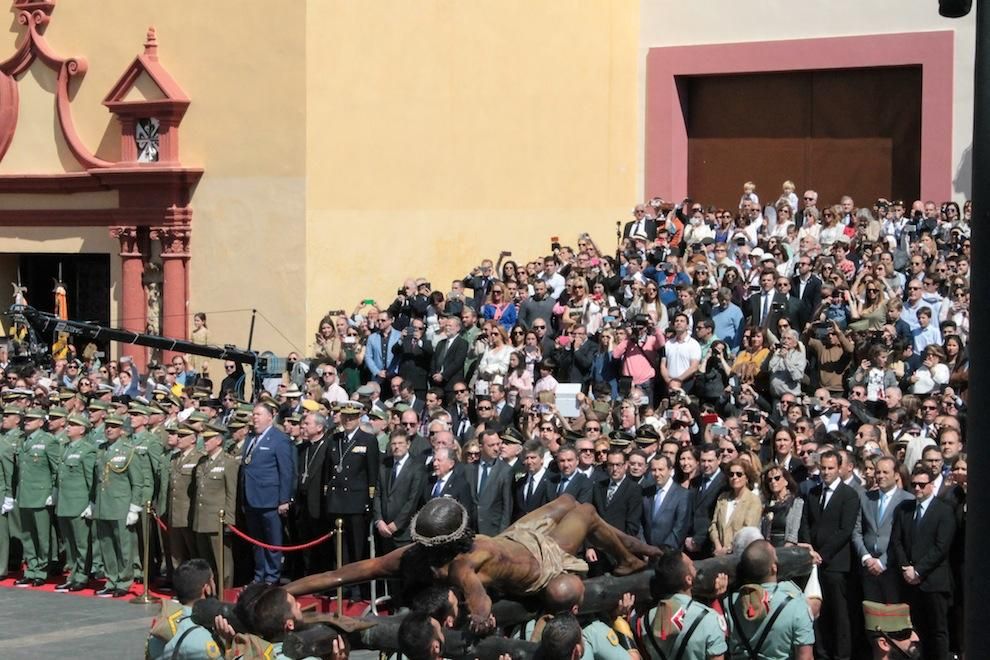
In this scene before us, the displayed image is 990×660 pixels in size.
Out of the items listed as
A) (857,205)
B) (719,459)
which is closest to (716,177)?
(857,205)

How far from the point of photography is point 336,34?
2334cm

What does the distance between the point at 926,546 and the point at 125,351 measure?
49.7 feet

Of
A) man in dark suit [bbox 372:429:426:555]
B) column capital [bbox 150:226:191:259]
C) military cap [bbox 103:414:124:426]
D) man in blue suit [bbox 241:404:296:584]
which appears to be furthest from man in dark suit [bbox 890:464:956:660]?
column capital [bbox 150:226:191:259]

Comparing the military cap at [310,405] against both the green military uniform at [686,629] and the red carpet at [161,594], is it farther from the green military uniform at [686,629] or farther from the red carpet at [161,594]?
the green military uniform at [686,629]

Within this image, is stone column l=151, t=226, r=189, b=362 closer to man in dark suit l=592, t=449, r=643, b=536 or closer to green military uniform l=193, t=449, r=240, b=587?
green military uniform l=193, t=449, r=240, b=587

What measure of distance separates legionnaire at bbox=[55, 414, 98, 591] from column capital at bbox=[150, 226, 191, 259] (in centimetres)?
732

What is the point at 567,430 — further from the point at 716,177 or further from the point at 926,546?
the point at 716,177

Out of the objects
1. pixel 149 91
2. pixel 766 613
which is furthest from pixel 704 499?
pixel 149 91

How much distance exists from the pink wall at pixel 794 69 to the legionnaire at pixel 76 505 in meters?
12.6

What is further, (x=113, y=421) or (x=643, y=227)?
(x=643, y=227)

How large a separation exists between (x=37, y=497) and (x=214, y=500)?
8.08 feet

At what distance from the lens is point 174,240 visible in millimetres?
24109

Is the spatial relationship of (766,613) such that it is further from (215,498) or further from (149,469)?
(149,469)

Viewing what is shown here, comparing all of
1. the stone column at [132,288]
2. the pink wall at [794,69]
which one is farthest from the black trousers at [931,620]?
the stone column at [132,288]
